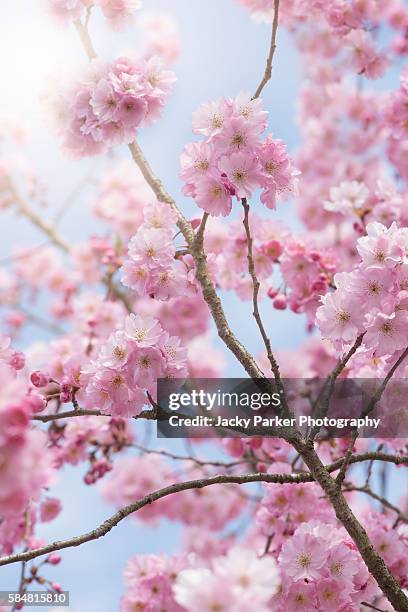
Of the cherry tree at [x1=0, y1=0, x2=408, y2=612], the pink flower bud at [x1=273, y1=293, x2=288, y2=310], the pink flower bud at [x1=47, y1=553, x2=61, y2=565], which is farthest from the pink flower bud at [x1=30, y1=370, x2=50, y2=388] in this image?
the pink flower bud at [x1=273, y1=293, x2=288, y2=310]

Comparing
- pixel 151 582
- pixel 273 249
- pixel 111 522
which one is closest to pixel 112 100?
pixel 273 249

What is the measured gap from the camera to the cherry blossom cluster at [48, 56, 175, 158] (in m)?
2.44

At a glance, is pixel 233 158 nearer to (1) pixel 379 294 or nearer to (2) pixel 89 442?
(1) pixel 379 294

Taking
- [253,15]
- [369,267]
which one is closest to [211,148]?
[369,267]

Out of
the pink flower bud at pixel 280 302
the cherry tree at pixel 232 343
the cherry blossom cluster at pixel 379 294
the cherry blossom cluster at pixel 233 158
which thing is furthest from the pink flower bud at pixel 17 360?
the pink flower bud at pixel 280 302

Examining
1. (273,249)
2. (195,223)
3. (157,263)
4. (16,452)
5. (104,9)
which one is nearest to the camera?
(16,452)

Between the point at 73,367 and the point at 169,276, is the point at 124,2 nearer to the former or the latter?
the point at 169,276

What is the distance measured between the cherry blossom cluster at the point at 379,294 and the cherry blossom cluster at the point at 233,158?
15.2 inches

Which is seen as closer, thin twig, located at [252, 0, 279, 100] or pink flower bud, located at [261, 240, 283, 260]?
thin twig, located at [252, 0, 279, 100]

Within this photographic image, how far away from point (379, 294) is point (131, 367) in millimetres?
854

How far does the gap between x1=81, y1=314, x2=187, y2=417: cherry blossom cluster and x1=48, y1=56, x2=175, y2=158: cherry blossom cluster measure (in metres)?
0.82

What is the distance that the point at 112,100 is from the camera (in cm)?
245

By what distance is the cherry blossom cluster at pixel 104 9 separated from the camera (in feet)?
8.86

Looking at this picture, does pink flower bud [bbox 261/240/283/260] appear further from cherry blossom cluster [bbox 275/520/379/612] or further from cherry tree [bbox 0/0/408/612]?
cherry blossom cluster [bbox 275/520/379/612]
